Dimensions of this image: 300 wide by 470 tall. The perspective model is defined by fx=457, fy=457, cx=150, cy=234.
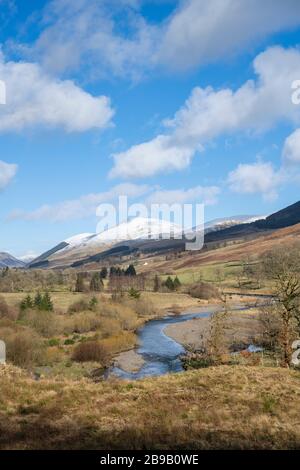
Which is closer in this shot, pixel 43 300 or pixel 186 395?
pixel 186 395

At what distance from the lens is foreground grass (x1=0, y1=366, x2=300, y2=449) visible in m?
15.7

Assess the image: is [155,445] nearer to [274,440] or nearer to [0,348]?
[274,440]

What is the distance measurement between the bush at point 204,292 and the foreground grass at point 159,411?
135 meters

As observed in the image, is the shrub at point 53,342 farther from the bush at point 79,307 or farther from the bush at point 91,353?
the bush at point 79,307

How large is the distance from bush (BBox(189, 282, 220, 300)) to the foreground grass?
443 ft

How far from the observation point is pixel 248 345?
247 ft

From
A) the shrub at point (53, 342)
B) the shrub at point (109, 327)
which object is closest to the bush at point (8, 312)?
the shrub at point (53, 342)

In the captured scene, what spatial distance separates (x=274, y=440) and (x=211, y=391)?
6625 mm

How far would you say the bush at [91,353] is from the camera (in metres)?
67.3

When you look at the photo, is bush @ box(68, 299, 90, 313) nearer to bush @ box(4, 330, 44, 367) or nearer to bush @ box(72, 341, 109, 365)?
bush @ box(72, 341, 109, 365)

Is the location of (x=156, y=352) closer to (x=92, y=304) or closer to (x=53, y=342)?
(x=53, y=342)

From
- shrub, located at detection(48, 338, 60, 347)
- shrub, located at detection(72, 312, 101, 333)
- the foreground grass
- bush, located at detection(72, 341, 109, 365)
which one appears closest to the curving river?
bush, located at detection(72, 341, 109, 365)
